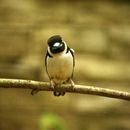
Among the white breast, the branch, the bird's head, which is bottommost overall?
the white breast

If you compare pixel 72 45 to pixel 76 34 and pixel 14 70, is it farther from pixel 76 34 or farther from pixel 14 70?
pixel 14 70

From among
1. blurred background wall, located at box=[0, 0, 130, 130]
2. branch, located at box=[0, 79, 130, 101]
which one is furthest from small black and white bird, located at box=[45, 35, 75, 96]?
blurred background wall, located at box=[0, 0, 130, 130]

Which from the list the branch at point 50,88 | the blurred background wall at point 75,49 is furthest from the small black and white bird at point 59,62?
the blurred background wall at point 75,49

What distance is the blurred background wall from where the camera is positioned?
4867 millimetres

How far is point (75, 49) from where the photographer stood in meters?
4.91

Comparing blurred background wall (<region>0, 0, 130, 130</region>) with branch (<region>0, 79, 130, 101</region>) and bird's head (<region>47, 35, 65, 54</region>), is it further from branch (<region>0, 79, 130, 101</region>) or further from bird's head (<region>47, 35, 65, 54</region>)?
branch (<region>0, 79, 130, 101</region>)

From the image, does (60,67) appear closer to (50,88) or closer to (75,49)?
(50,88)

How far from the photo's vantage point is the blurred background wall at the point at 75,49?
487cm

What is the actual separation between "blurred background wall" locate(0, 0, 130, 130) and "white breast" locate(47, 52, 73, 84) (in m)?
2.26

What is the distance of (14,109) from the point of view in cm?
487

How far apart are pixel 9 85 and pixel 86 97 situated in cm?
287

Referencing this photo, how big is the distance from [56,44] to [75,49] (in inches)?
99.8

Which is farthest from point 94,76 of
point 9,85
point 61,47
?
point 9,85

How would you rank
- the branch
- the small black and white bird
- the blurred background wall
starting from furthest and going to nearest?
1. the blurred background wall
2. the small black and white bird
3. the branch
